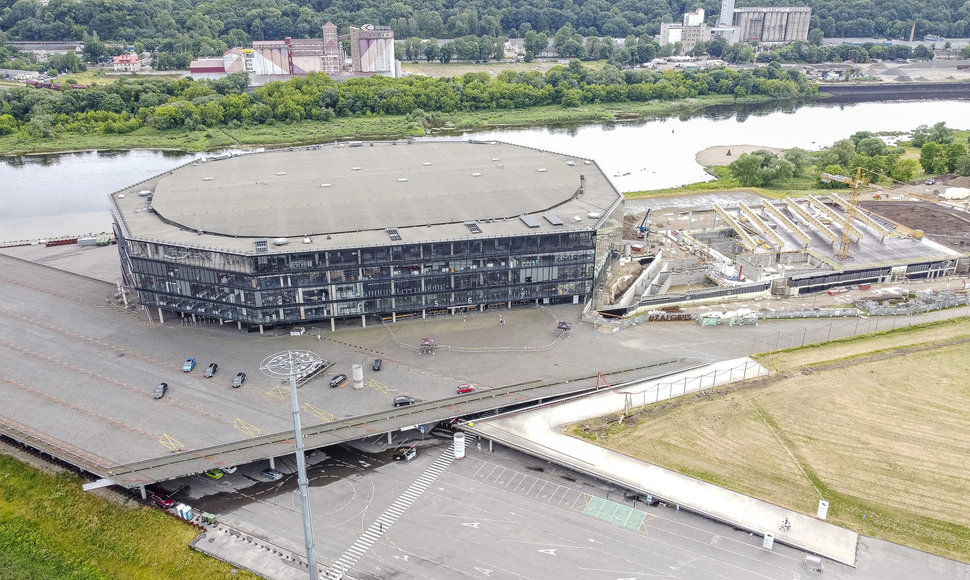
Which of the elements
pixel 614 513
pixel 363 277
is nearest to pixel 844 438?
pixel 614 513

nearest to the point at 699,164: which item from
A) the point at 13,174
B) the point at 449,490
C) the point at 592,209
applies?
the point at 592,209

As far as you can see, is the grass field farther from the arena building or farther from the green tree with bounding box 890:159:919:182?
the green tree with bounding box 890:159:919:182

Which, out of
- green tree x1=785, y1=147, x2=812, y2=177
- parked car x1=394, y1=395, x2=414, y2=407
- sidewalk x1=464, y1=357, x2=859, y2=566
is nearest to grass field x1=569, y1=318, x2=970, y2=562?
sidewalk x1=464, y1=357, x2=859, y2=566

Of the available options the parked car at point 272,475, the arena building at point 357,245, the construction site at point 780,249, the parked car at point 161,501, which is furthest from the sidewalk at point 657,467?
the parked car at point 161,501

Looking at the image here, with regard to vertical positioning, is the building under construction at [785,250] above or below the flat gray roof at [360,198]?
below

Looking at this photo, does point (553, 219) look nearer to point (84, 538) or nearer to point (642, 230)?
point (642, 230)

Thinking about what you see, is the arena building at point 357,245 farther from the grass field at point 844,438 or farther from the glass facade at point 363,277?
the grass field at point 844,438
